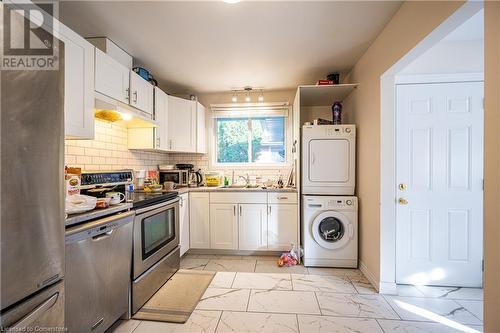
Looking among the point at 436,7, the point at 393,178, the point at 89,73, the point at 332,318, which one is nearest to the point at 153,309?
the point at 332,318

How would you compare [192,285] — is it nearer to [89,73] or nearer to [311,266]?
[311,266]

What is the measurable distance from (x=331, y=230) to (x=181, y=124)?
2.56 metres

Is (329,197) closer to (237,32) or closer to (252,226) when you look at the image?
(252,226)

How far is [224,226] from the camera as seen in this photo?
3.06 metres

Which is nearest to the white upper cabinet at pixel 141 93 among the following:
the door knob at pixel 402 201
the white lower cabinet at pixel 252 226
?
the white lower cabinet at pixel 252 226

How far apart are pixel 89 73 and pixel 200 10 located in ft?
3.34

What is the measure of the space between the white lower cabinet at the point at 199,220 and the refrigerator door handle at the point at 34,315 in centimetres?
201

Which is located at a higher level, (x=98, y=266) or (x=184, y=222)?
(x=98, y=266)

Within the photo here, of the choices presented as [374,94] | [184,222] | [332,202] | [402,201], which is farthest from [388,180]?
[184,222]

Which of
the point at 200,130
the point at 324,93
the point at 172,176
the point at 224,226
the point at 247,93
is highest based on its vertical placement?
the point at 247,93

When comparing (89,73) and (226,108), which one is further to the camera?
(226,108)

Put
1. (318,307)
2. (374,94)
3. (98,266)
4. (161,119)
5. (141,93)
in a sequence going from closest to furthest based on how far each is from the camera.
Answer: (98,266)
(318,307)
(374,94)
(141,93)
(161,119)

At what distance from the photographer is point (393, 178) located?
6.84 ft

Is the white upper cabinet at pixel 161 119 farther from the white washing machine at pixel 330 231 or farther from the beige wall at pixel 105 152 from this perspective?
the white washing machine at pixel 330 231
